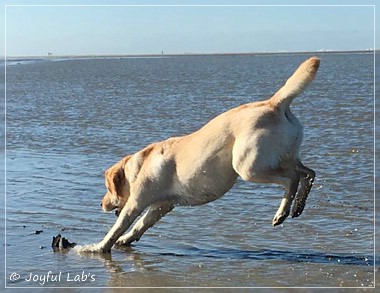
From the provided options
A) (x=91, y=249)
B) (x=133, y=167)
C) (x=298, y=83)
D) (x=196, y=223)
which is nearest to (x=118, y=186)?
(x=133, y=167)

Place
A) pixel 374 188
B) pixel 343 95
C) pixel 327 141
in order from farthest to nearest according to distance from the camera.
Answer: pixel 343 95 < pixel 327 141 < pixel 374 188

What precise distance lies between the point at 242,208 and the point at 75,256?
6.71 ft

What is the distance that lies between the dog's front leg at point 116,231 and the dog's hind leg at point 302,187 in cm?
149

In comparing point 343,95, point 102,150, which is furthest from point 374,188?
point 343,95

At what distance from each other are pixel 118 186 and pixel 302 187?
1.85m

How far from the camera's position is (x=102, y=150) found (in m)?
12.0

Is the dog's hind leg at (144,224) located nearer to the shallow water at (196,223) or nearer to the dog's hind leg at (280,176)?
the shallow water at (196,223)

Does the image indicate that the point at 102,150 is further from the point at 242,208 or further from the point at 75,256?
the point at 75,256

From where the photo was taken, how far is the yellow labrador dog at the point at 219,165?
6.19 m

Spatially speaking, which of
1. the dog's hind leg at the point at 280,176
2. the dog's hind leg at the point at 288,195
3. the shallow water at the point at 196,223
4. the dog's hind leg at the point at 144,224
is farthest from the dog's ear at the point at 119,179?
the dog's hind leg at the point at 288,195

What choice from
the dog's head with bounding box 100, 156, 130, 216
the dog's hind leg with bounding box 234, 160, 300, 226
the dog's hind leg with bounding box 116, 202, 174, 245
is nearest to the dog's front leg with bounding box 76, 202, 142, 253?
the dog's hind leg with bounding box 116, 202, 174, 245

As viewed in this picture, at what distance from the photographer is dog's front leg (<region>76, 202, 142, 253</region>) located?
6992mm

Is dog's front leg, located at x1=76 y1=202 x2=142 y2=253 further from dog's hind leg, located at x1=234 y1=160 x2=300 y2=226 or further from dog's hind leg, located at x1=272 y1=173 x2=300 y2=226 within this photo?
dog's hind leg, located at x1=272 y1=173 x2=300 y2=226

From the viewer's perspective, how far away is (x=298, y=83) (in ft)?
20.4
